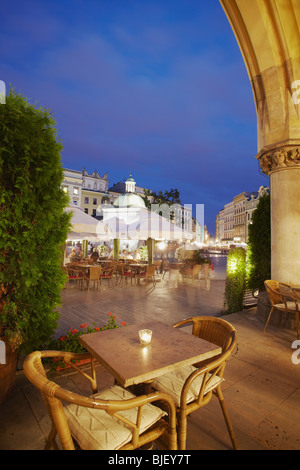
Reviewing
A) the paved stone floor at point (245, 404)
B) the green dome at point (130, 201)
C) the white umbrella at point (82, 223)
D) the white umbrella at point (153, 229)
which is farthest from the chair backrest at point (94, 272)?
the green dome at point (130, 201)

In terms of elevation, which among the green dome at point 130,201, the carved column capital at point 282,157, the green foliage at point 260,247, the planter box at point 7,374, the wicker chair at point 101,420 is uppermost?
the green dome at point 130,201

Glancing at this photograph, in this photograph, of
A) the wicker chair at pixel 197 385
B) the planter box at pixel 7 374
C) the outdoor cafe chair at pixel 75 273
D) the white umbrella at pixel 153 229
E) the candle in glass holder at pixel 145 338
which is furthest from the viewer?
the white umbrella at pixel 153 229

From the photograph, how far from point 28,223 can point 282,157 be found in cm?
549

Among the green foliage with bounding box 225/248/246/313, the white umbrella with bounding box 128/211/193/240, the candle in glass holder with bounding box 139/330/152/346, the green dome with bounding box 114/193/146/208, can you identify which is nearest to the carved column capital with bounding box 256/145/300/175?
the green foliage with bounding box 225/248/246/313

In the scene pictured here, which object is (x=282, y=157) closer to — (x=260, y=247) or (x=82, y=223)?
(x=260, y=247)

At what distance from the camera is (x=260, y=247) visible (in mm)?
7062

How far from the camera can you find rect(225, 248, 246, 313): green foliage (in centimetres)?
629

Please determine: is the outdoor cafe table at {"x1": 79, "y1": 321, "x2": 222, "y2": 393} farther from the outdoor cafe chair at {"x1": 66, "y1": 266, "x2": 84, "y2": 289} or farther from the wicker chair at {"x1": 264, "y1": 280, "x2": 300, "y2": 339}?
the outdoor cafe chair at {"x1": 66, "y1": 266, "x2": 84, "y2": 289}

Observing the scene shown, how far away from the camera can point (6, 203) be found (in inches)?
102

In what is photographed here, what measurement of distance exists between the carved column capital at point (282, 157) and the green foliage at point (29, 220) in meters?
4.89

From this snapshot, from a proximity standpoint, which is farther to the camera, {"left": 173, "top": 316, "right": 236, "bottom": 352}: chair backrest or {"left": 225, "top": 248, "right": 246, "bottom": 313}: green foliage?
{"left": 225, "top": 248, "right": 246, "bottom": 313}: green foliage

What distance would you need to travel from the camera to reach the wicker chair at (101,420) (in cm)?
143

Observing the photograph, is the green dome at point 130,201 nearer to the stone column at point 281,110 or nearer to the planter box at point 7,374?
the stone column at point 281,110

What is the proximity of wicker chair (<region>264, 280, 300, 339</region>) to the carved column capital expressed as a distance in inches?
107
